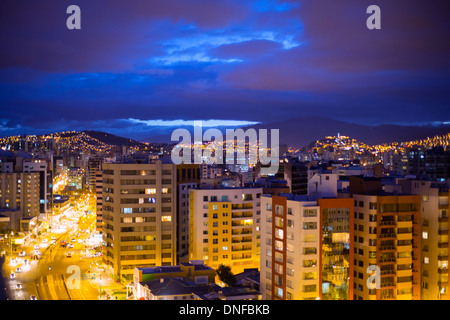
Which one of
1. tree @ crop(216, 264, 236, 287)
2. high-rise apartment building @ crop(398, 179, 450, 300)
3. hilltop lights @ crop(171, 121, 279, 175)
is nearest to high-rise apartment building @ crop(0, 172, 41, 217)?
hilltop lights @ crop(171, 121, 279, 175)

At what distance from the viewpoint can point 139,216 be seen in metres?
12.9

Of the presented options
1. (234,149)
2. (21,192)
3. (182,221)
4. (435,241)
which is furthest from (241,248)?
(234,149)

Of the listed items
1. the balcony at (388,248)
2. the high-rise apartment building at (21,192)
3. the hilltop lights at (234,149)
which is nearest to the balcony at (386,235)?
the balcony at (388,248)

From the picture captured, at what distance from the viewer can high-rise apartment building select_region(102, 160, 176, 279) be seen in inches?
503

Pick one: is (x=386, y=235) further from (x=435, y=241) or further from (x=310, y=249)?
(x=310, y=249)

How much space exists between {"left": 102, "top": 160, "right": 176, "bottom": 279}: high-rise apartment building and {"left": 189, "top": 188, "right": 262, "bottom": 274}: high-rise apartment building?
2.69ft

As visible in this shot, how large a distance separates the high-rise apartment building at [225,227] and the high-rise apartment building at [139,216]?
0.82 metres

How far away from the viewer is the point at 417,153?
2708 cm

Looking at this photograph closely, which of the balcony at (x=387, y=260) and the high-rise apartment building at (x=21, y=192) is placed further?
the high-rise apartment building at (x=21, y=192)

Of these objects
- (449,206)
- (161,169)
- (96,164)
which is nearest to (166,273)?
(161,169)

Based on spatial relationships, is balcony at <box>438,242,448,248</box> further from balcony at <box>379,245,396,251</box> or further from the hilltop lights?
the hilltop lights

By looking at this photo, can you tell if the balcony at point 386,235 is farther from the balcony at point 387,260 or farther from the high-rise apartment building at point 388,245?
the balcony at point 387,260

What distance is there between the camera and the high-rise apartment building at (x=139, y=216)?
12766mm

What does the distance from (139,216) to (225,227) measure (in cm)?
248
